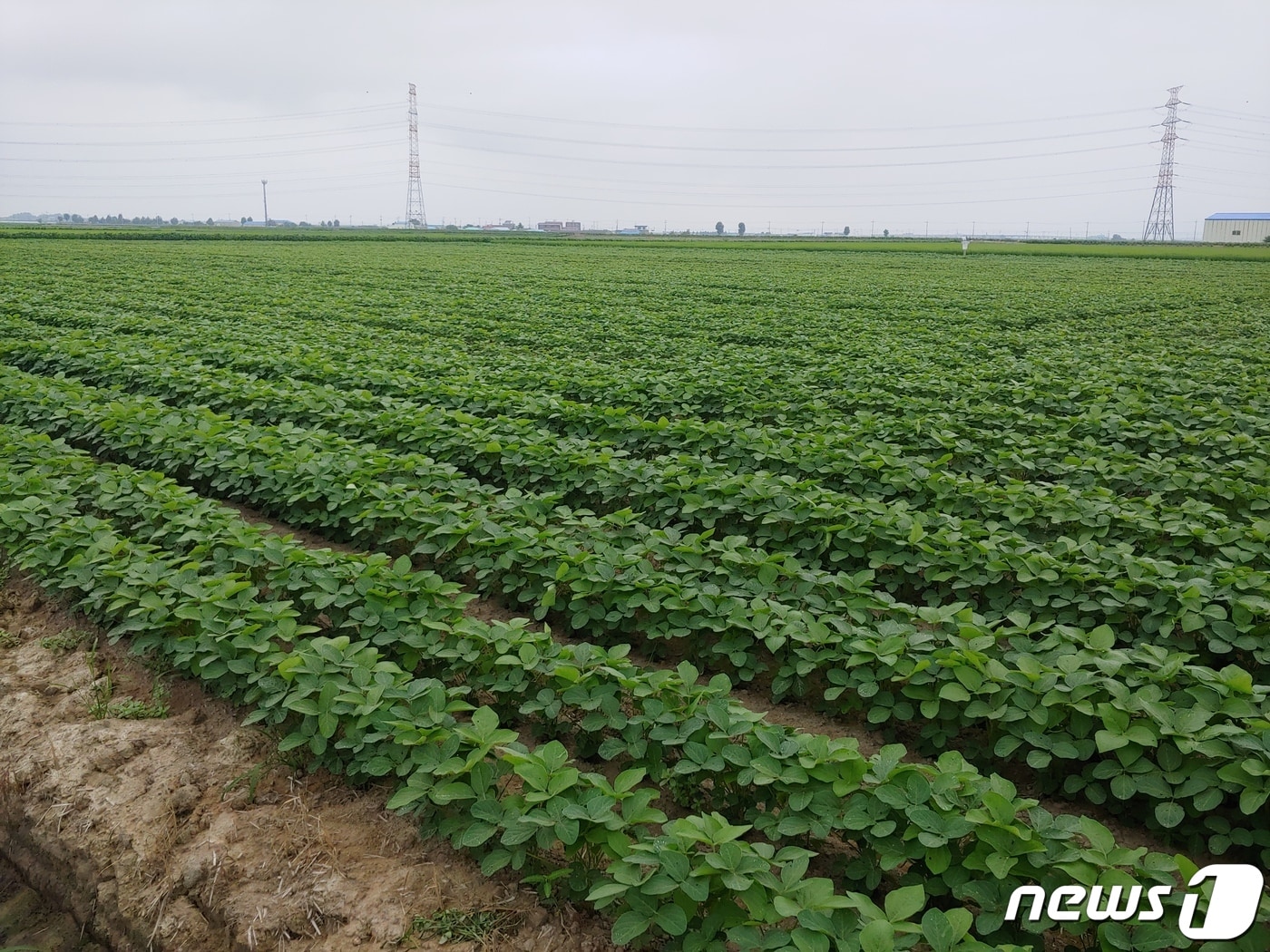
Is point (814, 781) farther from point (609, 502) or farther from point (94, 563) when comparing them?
point (94, 563)

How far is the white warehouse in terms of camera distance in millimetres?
77562

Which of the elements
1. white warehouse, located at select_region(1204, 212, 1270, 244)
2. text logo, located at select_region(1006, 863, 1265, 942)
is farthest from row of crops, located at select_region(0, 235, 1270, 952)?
white warehouse, located at select_region(1204, 212, 1270, 244)

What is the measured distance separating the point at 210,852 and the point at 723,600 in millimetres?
2268

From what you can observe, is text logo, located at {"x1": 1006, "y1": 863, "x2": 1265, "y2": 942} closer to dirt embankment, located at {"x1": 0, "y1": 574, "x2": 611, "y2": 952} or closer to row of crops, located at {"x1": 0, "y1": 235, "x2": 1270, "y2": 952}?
row of crops, located at {"x1": 0, "y1": 235, "x2": 1270, "y2": 952}

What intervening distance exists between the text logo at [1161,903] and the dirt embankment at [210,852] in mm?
1288

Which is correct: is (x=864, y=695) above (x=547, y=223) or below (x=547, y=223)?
below

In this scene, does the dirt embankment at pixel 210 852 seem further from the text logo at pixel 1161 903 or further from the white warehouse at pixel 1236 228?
the white warehouse at pixel 1236 228

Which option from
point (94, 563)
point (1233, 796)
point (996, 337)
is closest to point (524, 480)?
point (94, 563)

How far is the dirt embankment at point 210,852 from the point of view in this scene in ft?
8.29

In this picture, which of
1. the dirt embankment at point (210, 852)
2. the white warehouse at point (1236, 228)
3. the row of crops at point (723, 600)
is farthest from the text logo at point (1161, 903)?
the white warehouse at point (1236, 228)

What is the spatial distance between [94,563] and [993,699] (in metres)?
4.40

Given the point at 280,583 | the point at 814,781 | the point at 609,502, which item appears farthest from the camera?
the point at 609,502

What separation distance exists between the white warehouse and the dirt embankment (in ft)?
315

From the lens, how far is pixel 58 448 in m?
6.04
